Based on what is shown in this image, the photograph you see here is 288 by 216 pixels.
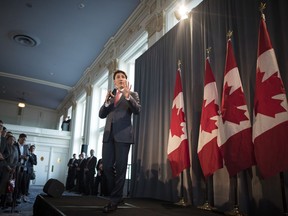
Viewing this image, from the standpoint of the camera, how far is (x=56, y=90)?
44.3 feet

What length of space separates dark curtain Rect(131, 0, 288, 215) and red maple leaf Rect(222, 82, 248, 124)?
0.22 metres

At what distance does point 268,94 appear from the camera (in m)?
2.24

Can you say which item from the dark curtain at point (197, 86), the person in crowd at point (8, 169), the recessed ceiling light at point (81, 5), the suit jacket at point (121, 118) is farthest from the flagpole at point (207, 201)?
the recessed ceiling light at point (81, 5)

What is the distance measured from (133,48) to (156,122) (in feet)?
10.6

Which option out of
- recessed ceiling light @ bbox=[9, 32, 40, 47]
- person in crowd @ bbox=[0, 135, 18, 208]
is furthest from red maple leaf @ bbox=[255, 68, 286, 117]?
recessed ceiling light @ bbox=[9, 32, 40, 47]

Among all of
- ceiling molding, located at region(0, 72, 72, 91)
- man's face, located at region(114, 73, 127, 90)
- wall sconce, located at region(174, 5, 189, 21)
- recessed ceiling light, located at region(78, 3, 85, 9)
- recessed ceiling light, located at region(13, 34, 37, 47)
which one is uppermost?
recessed ceiling light, located at region(78, 3, 85, 9)

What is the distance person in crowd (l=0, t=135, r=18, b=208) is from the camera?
3.80 metres

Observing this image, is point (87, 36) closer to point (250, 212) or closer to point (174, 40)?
point (174, 40)

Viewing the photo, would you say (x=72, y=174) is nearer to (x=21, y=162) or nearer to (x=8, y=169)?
(x=21, y=162)

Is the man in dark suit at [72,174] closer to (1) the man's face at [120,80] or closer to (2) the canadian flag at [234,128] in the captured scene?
(1) the man's face at [120,80]

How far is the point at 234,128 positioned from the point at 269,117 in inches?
15.2

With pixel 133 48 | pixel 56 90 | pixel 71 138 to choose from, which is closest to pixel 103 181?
pixel 133 48

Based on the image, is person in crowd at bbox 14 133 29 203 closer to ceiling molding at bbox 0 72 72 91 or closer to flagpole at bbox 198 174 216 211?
flagpole at bbox 198 174 216 211

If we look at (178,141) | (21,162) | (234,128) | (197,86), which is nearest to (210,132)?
(234,128)
